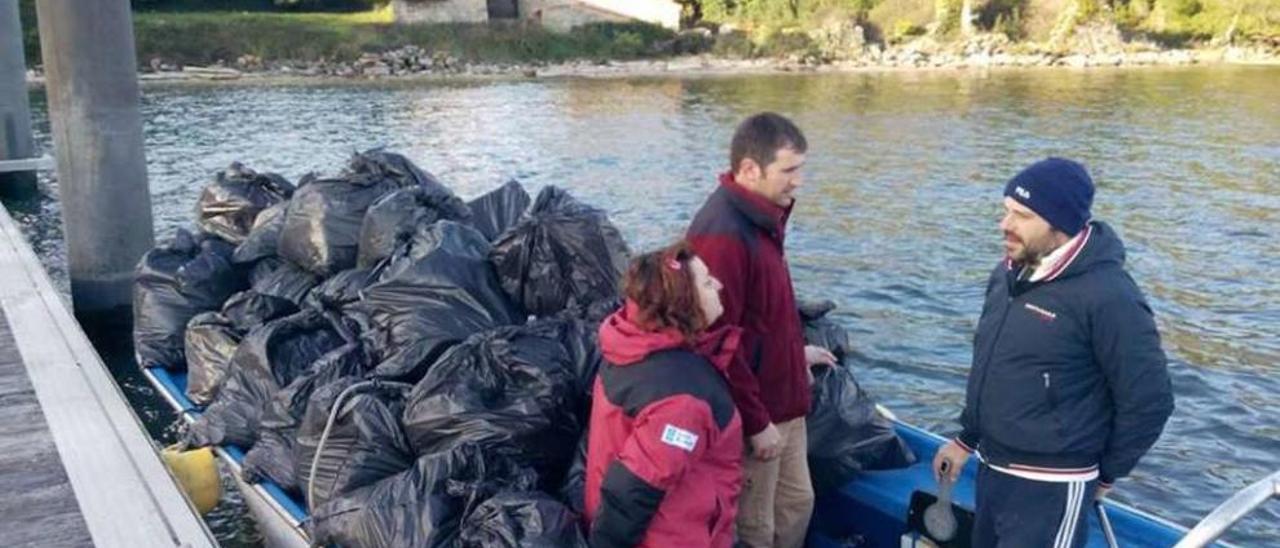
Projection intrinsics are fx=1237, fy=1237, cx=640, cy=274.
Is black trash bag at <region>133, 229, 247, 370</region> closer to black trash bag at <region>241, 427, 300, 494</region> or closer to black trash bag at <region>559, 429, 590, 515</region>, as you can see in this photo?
black trash bag at <region>241, 427, 300, 494</region>

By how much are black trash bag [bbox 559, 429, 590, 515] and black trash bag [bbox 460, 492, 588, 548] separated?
235 mm

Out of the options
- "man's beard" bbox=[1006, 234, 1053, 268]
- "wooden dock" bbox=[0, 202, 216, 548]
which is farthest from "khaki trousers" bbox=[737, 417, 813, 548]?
"wooden dock" bbox=[0, 202, 216, 548]

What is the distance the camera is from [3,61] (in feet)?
52.5

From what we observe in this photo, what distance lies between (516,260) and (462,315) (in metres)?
0.39

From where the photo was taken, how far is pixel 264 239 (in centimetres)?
729

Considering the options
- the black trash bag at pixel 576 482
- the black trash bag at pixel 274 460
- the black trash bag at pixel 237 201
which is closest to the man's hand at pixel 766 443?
the black trash bag at pixel 576 482

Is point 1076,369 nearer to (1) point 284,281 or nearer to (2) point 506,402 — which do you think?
(2) point 506,402

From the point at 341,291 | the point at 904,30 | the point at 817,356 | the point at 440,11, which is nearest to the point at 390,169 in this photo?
the point at 341,291

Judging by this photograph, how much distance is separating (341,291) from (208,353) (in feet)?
2.82

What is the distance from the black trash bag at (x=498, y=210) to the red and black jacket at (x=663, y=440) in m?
3.62

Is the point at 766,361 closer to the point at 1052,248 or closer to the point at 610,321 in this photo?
the point at 610,321

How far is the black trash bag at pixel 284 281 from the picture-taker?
6730 millimetres

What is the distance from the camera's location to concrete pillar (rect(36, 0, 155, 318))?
840 cm

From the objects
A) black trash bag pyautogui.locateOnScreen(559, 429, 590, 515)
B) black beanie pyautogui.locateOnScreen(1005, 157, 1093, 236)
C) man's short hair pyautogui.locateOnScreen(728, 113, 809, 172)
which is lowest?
black trash bag pyautogui.locateOnScreen(559, 429, 590, 515)
